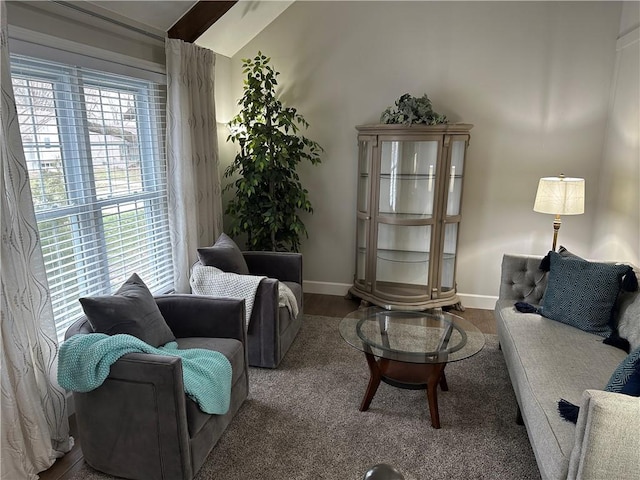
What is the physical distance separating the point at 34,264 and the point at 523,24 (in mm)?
3751

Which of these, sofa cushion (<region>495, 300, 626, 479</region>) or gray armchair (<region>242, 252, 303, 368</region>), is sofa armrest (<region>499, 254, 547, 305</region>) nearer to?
sofa cushion (<region>495, 300, 626, 479</region>)

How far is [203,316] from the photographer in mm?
2445

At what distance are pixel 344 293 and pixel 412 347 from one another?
193 centimetres

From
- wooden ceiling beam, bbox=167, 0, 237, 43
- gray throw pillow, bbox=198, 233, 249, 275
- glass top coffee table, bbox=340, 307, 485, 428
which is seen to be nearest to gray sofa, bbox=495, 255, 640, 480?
glass top coffee table, bbox=340, 307, 485, 428

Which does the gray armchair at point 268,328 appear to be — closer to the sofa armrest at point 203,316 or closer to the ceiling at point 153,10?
the sofa armrest at point 203,316

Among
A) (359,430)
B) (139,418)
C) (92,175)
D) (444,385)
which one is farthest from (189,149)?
(444,385)

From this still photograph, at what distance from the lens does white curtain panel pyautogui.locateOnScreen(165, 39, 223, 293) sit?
3.11 metres

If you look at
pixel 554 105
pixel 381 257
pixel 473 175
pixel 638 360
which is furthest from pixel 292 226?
pixel 638 360

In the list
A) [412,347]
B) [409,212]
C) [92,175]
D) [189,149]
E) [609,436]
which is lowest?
[412,347]

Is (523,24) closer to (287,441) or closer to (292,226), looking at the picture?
(292,226)

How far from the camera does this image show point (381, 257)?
12.8ft

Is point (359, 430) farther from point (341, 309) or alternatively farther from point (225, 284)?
point (341, 309)

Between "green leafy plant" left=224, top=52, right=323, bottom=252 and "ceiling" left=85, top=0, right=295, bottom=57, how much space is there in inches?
9.5

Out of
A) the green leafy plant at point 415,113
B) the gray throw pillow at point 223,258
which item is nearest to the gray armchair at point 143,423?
the gray throw pillow at point 223,258
